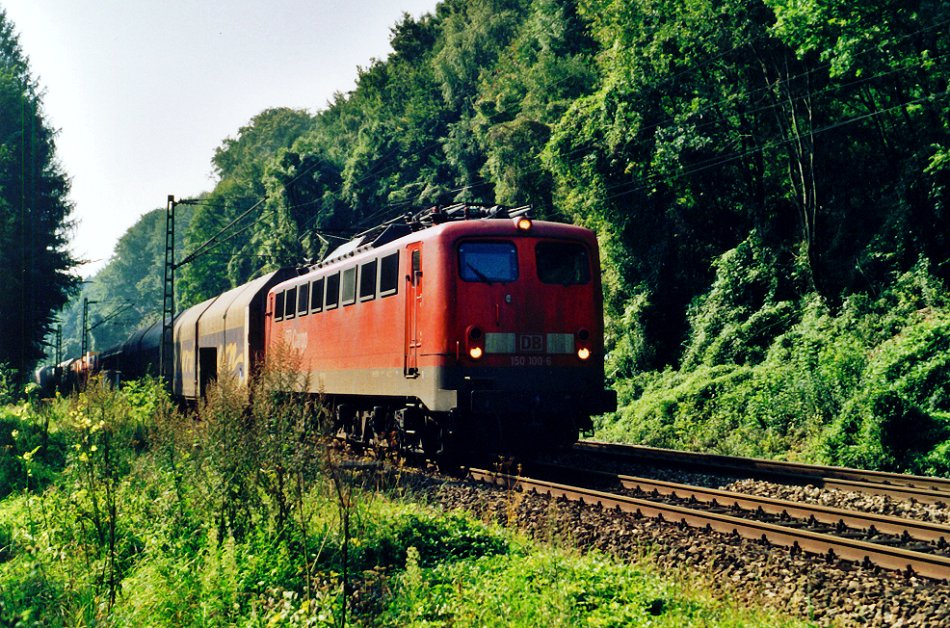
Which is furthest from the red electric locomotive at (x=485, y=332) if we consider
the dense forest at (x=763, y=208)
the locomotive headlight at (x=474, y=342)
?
the dense forest at (x=763, y=208)

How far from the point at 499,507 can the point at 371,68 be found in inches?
2665

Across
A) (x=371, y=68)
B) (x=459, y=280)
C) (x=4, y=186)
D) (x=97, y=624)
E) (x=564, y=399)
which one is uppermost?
(x=371, y=68)

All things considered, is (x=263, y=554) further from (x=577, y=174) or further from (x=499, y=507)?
(x=577, y=174)

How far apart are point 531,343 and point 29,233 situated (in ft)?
99.6

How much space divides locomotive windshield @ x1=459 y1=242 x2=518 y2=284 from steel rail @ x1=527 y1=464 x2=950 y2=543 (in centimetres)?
294

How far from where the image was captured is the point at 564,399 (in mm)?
12648

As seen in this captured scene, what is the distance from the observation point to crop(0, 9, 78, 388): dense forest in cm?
3500

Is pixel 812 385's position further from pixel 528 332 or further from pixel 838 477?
pixel 528 332

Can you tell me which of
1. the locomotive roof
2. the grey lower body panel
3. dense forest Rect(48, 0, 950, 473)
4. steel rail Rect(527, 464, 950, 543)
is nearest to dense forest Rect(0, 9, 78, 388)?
dense forest Rect(48, 0, 950, 473)

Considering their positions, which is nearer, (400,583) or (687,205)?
(400,583)

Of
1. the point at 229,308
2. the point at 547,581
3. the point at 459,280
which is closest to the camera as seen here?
→ the point at 547,581

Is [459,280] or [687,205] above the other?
[687,205]

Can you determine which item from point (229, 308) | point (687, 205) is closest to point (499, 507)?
point (229, 308)

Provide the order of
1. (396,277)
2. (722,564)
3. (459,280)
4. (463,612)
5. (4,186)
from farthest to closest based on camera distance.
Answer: (4,186) → (396,277) → (459,280) → (722,564) → (463,612)
